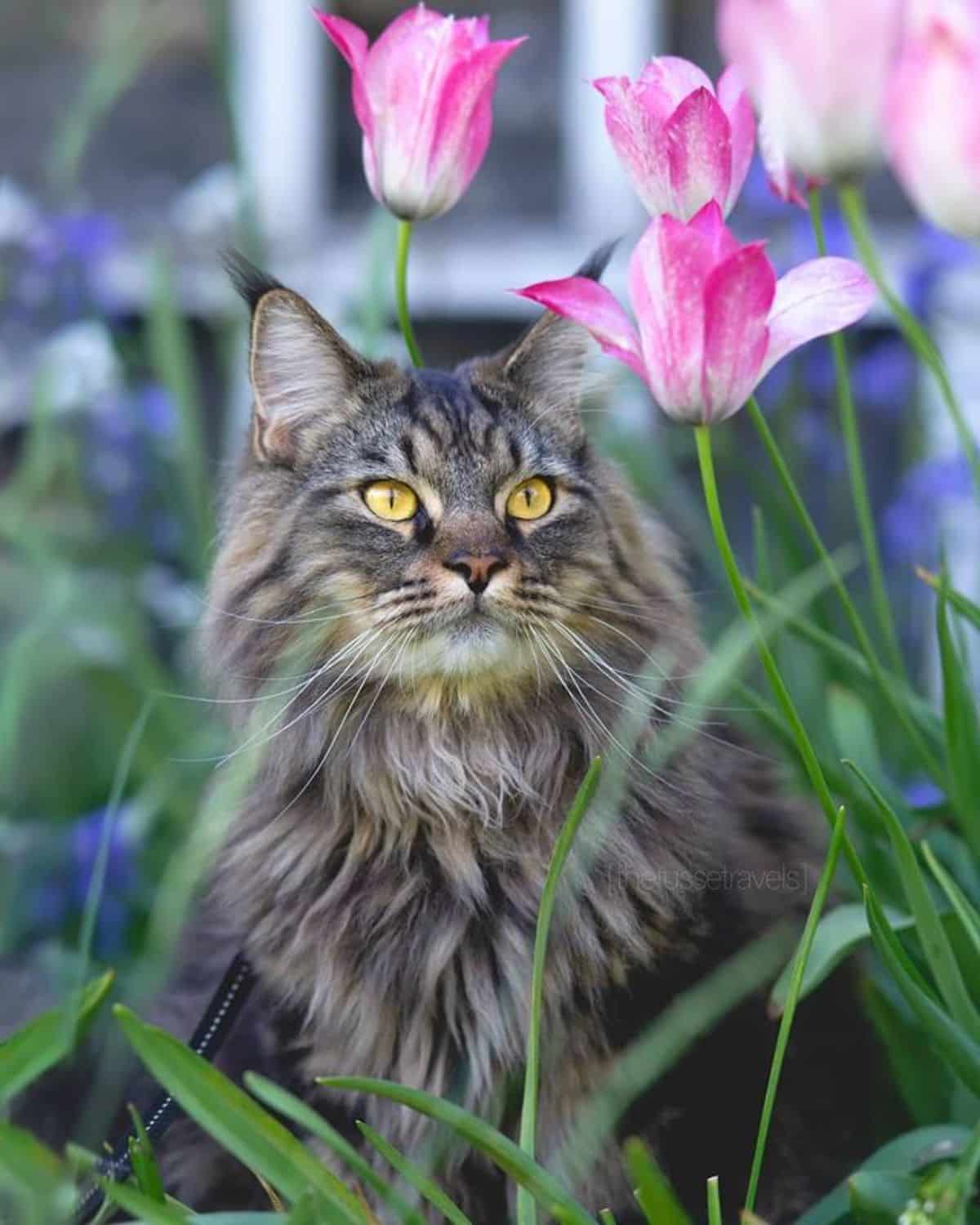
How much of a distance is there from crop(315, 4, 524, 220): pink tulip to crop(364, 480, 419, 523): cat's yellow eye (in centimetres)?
35

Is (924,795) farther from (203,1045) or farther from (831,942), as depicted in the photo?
(203,1045)

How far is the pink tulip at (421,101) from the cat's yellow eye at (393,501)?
A: 1.13ft

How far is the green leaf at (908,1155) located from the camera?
1.46 metres

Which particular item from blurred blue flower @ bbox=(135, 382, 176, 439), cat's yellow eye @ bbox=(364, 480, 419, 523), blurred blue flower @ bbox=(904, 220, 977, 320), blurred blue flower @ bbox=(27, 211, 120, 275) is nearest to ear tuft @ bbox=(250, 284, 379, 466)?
cat's yellow eye @ bbox=(364, 480, 419, 523)

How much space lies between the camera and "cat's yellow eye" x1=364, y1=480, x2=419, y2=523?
5.75 ft

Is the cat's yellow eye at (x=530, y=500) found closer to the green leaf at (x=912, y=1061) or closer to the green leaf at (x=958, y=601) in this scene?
the green leaf at (x=958, y=601)

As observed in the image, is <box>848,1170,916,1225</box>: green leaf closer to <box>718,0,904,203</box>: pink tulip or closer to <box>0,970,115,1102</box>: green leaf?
<box>0,970,115,1102</box>: green leaf

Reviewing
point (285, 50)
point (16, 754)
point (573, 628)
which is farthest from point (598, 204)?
point (573, 628)

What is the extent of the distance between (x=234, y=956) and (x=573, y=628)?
0.60 meters

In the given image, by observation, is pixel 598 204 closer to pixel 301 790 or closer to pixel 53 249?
pixel 53 249

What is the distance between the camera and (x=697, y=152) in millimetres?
1291

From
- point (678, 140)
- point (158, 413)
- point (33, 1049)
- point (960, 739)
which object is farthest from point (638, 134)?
point (158, 413)

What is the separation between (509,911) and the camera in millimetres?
1742

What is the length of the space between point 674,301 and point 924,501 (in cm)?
202
